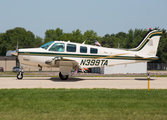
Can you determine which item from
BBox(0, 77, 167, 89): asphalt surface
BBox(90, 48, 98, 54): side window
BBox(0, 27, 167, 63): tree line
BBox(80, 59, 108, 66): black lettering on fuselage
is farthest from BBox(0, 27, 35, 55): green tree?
BBox(0, 77, 167, 89): asphalt surface

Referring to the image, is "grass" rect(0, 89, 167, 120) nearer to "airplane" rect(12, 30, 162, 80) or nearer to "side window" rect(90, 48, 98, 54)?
"airplane" rect(12, 30, 162, 80)

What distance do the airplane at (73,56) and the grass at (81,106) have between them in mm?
7275

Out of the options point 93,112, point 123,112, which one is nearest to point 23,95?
point 93,112

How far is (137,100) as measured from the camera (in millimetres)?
8867

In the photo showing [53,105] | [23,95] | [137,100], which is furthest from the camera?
[23,95]

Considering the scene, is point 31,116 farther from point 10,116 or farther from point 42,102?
point 42,102

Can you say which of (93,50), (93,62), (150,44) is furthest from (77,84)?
(150,44)

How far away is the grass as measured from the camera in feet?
21.3

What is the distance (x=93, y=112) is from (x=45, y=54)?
36.0 feet

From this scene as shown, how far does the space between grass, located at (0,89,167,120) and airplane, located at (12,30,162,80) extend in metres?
7.27

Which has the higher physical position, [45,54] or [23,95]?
[45,54]

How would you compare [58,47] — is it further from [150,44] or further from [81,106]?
[81,106]

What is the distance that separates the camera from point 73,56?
57.0 feet

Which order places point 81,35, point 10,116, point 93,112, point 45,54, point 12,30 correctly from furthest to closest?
point 12,30 < point 81,35 < point 45,54 < point 93,112 < point 10,116
